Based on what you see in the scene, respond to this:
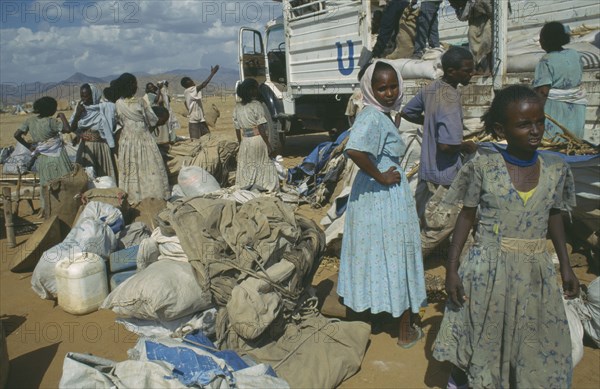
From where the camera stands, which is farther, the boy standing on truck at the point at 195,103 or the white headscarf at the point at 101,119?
the boy standing on truck at the point at 195,103

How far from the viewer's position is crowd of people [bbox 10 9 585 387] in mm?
1903

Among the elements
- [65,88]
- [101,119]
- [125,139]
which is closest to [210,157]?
[125,139]

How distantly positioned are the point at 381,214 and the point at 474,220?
0.54 metres

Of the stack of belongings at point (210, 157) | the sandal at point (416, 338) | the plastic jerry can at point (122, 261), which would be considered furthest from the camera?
the stack of belongings at point (210, 157)

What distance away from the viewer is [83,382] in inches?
80.0

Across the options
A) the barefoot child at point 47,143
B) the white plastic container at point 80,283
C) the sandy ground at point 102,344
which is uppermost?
the barefoot child at point 47,143

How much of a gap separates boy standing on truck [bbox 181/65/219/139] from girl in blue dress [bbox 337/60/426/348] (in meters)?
7.04

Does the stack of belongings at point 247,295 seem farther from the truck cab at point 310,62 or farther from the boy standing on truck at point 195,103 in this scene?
the boy standing on truck at point 195,103

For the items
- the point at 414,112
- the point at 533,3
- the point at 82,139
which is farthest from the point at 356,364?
the point at 533,3

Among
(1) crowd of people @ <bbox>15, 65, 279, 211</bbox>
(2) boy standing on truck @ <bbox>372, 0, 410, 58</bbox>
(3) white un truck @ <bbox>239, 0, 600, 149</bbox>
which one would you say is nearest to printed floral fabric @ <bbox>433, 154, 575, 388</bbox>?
(3) white un truck @ <bbox>239, 0, 600, 149</bbox>

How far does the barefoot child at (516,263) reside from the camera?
1.89m

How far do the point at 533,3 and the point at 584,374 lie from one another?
639 centimetres

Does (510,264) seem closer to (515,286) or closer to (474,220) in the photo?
(515,286)

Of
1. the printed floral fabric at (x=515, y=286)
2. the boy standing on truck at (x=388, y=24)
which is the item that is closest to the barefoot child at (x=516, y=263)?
the printed floral fabric at (x=515, y=286)
